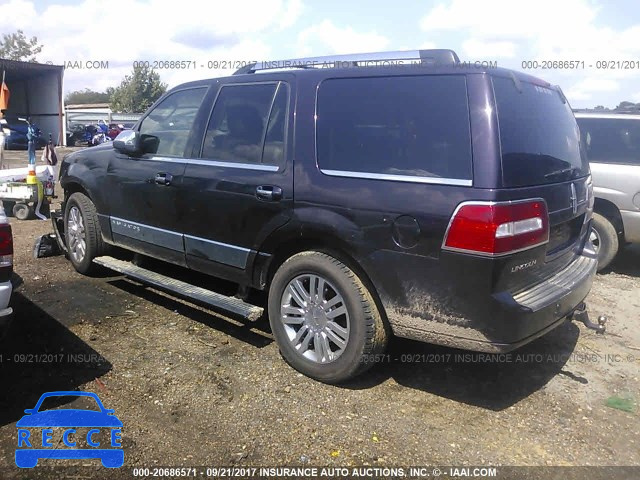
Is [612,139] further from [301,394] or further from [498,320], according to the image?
[301,394]

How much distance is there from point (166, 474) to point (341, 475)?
877 mm

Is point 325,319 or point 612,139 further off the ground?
point 612,139

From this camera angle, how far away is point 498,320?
2.84 metres

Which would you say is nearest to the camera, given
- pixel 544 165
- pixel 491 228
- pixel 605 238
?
pixel 491 228

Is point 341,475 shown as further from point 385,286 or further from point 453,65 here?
point 453,65

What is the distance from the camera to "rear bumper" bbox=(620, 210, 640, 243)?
19.8ft

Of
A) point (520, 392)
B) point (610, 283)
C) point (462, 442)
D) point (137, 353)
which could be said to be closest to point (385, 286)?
point (462, 442)

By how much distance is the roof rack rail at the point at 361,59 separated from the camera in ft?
10.6

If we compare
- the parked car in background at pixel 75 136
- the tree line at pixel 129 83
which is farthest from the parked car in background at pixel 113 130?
the tree line at pixel 129 83

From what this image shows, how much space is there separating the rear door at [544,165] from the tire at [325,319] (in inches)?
34.6

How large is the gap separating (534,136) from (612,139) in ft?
12.9

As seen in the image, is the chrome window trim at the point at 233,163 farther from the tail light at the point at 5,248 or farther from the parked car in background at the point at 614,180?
the parked car in background at the point at 614,180

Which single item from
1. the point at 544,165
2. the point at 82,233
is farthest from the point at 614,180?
the point at 82,233

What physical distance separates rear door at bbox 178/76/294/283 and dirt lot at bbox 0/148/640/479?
0.71 meters
